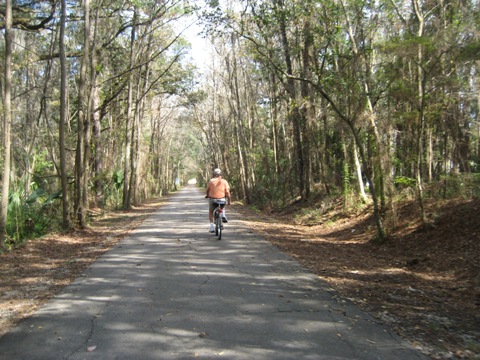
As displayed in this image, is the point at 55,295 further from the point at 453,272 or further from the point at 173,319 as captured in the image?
the point at 453,272

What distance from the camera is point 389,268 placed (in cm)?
823

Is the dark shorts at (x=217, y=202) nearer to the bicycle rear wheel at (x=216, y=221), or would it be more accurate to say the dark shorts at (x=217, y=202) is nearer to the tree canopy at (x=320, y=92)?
the bicycle rear wheel at (x=216, y=221)

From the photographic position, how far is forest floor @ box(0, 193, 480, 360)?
195 inches

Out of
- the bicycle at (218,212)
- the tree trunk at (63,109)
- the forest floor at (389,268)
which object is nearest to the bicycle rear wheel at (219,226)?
the bicycle at (218,212)

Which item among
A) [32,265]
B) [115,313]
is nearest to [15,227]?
[32,265]

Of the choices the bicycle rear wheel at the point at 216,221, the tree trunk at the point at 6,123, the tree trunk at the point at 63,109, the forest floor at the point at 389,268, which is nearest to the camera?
the forest floor at the point at 389,268

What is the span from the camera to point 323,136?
69.8ft

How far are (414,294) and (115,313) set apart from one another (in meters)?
4.29

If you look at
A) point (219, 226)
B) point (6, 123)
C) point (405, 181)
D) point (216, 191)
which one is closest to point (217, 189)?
point (216, 191)

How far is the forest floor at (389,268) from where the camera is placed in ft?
16.3

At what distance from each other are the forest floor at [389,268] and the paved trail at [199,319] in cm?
37

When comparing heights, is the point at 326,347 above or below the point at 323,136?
below

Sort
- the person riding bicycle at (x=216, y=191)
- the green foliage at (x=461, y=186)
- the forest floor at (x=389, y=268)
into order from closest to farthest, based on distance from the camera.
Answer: the forest floor at (x=389, y=268) → the green foliage at (x=461, y=186) → the person riding bicycle at (x=216, y=191)

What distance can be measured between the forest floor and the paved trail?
1.21ft
